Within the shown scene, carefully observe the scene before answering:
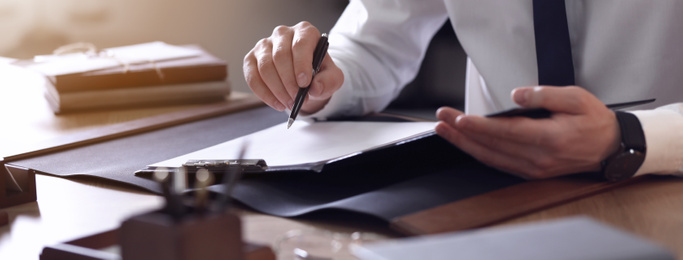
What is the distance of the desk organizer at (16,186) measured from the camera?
90 cm

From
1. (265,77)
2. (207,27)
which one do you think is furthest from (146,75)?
(207,27)

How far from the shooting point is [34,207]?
2.93ft

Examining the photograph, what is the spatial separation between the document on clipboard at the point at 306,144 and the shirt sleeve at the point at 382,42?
0.32 m

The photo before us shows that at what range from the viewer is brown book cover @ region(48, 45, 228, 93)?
1.59 meters

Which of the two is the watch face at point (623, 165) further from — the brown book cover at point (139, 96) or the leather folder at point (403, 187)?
the brown book cover at point (139, 96)

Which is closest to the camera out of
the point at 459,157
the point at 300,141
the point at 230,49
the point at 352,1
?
the point at 459,157

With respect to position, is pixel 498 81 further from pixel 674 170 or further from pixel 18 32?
pixel 18 32

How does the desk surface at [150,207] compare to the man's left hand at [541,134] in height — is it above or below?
below

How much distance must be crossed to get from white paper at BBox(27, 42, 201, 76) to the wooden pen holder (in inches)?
46.7

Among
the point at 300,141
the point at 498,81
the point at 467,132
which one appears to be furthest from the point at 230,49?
the point at 467,132

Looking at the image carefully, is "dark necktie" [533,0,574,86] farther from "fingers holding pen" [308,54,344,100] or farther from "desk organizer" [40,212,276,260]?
"desk organizer" [40,212,276,260]

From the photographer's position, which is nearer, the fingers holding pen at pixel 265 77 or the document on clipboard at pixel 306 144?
the document on clipboard at pixel 306 144

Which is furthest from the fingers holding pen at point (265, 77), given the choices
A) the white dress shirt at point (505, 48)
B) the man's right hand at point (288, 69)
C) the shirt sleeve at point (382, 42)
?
the shirt sleeve at point (382, 42)

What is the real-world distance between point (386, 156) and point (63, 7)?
118 inches
